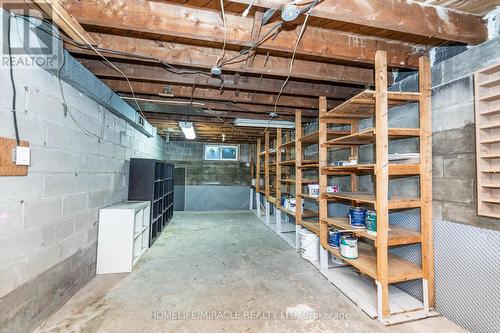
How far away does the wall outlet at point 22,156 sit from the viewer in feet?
4.80

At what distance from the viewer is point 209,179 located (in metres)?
7.27

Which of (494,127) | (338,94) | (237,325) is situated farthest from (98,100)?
(494,127)

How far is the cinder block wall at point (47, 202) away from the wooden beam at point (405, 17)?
5.60ft

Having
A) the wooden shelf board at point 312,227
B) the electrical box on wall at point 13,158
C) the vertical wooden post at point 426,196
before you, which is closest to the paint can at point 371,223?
the vertical wooden post at point 426,196

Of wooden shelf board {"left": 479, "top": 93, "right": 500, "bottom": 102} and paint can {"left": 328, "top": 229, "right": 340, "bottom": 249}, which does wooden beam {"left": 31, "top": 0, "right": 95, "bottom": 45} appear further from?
paint can {"left": 328, "top": 229, "right": 340, "bottom": 249}

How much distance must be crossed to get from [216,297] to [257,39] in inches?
90.9

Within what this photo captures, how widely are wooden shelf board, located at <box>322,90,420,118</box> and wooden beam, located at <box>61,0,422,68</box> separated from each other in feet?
1.04

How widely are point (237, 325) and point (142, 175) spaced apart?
2829 millimetres

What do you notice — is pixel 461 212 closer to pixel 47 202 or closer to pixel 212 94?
pixel 212 94

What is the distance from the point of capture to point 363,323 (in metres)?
1.77

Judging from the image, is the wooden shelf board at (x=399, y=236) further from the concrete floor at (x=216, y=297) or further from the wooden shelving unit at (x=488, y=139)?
the concrete floor at (x=216, y=297)

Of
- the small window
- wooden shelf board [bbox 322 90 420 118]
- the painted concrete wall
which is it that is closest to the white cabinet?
wooden shelf board [bbox 322 90 420 118]

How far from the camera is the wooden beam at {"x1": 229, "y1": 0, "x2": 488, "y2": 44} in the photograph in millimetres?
1393

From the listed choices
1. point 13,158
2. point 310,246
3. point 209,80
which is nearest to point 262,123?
point 209,80
